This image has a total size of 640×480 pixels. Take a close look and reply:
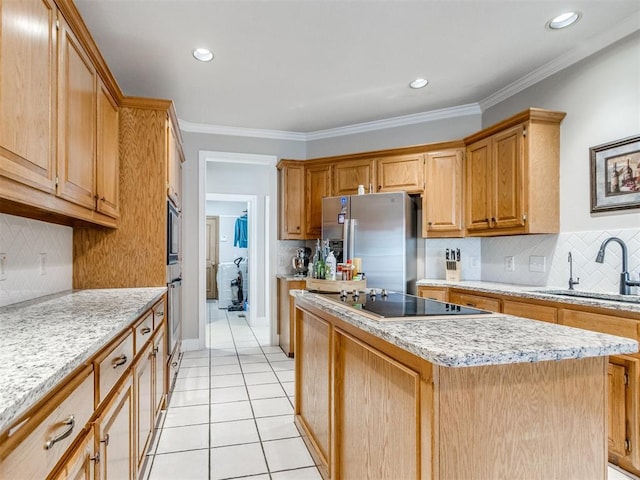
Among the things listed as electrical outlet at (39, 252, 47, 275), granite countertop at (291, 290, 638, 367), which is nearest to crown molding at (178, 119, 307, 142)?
electrical outlet at (39, 252, 47, 275)

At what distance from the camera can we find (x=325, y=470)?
182 cm

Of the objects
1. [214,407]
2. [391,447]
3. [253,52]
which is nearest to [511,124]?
[253,52]

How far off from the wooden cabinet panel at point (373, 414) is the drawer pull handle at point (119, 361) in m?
0.88

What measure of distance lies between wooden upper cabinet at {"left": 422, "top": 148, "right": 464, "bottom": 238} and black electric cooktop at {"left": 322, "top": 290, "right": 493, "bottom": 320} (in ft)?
5.94

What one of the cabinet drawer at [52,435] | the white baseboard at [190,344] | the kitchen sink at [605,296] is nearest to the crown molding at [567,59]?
the kitchen sink at [605,296]

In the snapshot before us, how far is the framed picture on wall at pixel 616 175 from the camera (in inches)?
93.6

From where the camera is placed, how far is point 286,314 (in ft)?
13.5

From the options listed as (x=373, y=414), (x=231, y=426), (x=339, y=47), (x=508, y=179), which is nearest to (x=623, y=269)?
(x=508, y=179)

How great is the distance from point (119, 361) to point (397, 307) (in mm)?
1132

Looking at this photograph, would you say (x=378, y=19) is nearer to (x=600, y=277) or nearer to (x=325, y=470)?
(x=600, y=277)

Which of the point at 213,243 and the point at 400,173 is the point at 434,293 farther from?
the point at 213,243

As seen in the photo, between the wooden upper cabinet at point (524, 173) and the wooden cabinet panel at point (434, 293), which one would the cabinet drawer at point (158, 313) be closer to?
the wooden cabinet panel at point (434, 293)

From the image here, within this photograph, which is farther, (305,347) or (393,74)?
(393,74)

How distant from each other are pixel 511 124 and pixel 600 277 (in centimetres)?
133
